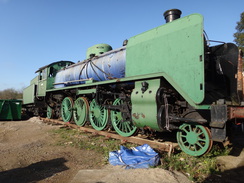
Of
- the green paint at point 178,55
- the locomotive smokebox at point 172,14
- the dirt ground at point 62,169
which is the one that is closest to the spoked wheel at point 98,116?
the dirt ground at point 62,169

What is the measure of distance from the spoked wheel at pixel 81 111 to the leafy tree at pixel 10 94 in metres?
26.2

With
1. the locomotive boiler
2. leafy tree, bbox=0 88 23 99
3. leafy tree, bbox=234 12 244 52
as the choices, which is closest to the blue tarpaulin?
the locomotive boiler

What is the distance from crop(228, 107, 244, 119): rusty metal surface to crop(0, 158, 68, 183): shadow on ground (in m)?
2.92

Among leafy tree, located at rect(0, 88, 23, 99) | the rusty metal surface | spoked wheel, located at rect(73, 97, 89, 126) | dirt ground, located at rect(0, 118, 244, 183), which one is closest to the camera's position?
dirt ground, located at rect(0, 118, 244, 183)

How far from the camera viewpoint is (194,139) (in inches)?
135

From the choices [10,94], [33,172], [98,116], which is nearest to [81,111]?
[98,116]

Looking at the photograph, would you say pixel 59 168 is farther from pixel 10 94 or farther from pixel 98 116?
pixel 10 94

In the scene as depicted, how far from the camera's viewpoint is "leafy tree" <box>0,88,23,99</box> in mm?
29539

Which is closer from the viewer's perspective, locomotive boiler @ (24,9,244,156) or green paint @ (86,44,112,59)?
locomotive boiler @ (24,9,244,156)

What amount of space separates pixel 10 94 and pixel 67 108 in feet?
91.0

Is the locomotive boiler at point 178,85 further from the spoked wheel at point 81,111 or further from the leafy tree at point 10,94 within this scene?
the leafy tree at point 10,94

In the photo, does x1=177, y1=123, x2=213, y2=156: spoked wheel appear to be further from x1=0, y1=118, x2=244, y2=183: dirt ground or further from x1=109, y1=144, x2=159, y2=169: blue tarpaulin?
x1=109, y1=144, x2=159, y2=169: blue tarpaulin

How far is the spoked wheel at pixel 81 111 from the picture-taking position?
6487mm

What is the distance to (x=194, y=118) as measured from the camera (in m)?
3.51
